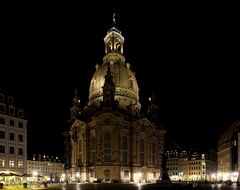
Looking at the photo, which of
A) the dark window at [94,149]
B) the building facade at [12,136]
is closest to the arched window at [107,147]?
the dark window at [94,149]

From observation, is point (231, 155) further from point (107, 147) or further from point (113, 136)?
point (107, 147)

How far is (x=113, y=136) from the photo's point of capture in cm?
13200

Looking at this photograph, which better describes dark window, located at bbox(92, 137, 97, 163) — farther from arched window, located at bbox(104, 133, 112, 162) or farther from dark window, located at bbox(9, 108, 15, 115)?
dark window, located at bbox(9, 108, 15, 115)

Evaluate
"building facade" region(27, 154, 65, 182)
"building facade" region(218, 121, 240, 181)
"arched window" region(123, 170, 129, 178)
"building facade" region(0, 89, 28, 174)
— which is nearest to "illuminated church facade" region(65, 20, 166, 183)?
"arched window" region(123, 170, 129, 178)

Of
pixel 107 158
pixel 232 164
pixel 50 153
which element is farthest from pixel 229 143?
pixel 50 153

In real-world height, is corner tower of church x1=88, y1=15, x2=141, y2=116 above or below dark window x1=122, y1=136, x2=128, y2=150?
above

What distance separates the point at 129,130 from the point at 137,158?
10553 millimetres

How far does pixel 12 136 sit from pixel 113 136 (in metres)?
51.7

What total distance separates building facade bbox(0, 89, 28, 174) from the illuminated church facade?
41.3 m

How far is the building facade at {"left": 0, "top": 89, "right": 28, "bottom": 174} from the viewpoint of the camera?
82.2m

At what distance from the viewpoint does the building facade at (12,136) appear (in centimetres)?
8225

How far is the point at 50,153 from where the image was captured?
197750mm

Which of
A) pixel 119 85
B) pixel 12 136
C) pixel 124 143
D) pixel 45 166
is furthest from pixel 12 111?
pixel 45 166

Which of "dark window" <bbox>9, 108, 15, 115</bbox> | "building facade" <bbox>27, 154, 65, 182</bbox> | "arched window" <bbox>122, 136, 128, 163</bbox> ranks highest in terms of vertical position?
"dark window" <bbox>9, 108, 15, 115</bbox>
